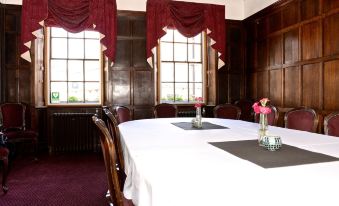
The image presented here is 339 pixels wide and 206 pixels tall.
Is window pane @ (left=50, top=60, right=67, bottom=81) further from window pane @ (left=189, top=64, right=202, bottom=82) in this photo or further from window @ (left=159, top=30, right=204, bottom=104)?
window pane @ (left=189, top=64, right=202, bottom=82)

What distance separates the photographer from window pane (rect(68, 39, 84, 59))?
5.60 m

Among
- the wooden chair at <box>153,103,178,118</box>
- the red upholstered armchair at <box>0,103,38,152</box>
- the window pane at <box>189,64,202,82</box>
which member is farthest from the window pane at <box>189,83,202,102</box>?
the red upholstered armchair at <box>0,103,38,152</box>

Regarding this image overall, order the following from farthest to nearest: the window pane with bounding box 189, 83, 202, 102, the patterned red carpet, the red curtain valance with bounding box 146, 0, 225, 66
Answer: the window pane with bounding box 189, 83, 202, 102 → the red curtain valance with bounding box 146, 0, 225, 66 → the patterned red carpet

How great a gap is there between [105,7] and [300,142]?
4319 millimetres

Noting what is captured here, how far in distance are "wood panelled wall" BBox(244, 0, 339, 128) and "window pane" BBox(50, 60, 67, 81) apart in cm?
378

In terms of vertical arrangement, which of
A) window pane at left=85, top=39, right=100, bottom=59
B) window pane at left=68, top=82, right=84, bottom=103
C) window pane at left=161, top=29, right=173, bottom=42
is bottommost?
window pane at left=68, top=82, right=84, bottom=103

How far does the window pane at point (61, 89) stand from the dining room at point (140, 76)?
0.03 meters

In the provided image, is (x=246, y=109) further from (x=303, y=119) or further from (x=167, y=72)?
(x=303, y=119)

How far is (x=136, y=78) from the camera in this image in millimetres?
5676

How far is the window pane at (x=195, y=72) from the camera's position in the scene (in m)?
6.16

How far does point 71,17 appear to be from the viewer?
5.11 m

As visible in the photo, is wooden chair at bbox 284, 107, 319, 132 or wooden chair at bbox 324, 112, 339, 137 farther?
wooden chair at bbox 284, 107, 319, 132

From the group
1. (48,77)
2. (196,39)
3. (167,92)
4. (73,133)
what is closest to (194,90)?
(167,92)

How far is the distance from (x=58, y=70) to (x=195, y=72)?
2742 millimetres
